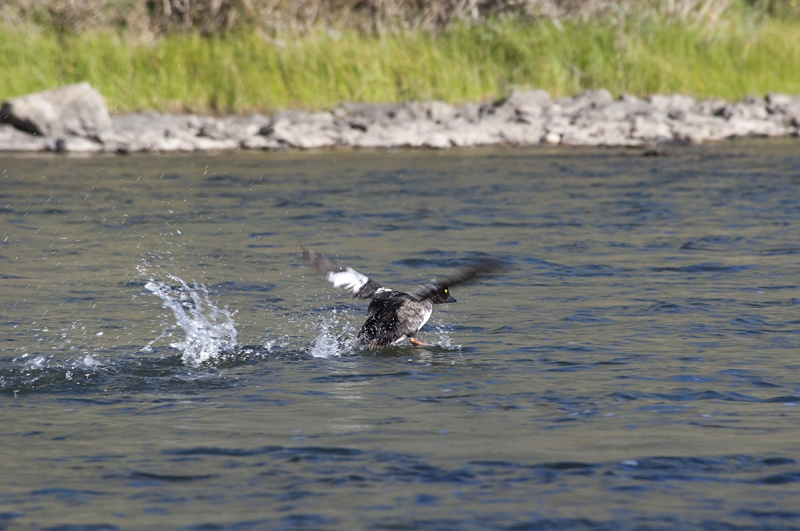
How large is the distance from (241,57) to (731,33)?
11743 mm

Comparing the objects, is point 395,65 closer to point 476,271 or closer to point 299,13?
point 299,13

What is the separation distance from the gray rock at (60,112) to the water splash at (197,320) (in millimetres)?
10322

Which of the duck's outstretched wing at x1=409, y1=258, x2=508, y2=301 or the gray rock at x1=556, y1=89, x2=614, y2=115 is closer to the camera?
A: the duck's outstretched wing at x1=409, y1=258, x2=508, y2=301

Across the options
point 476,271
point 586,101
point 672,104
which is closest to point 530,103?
point 586,101

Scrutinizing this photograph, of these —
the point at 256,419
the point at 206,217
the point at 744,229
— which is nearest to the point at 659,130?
the point at 744,229

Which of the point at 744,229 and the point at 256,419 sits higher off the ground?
the point at 256,419

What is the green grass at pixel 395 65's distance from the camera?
22.3 metres

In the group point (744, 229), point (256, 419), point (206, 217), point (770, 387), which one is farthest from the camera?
point (206, 217)

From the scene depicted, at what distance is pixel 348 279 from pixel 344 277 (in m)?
0.04

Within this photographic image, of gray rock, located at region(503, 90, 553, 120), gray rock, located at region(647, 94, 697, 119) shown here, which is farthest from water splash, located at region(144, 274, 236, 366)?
gray rock, located at region(647, 94, 697, 119)

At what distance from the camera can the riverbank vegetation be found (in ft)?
73.3

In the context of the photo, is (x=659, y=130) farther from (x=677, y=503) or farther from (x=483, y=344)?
(x=677, y=503)

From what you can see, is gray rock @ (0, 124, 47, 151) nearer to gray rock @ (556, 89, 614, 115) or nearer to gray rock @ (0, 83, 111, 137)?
gray rock @ (0, 83, 111, 137)

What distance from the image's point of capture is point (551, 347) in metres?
7.43
